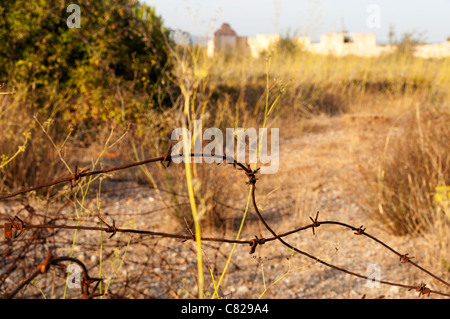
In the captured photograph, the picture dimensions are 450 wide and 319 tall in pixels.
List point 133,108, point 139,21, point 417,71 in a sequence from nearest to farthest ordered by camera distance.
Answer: point 133,108
point 139,21
point 417,71

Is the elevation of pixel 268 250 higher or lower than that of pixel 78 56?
lower

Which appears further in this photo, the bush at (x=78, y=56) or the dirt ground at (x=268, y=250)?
the bush at (x=78, y=56)

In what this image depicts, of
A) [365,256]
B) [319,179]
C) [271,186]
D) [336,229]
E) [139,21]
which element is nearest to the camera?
[365,256]

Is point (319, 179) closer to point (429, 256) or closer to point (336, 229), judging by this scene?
point (336, 229)

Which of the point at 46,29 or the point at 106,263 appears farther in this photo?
the point at 46,29

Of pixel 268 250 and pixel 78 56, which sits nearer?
pixel 268 250

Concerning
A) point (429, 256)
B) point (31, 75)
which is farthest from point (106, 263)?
point (31, 75)

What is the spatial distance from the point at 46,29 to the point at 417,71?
28.3 feet

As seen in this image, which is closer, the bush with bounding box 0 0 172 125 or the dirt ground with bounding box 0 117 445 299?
the dirt ground with bounding box 0 117 445 299

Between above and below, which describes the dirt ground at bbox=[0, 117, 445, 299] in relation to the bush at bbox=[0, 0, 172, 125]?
below

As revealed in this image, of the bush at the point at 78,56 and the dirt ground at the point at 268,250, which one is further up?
the bush at the point at 78,56
